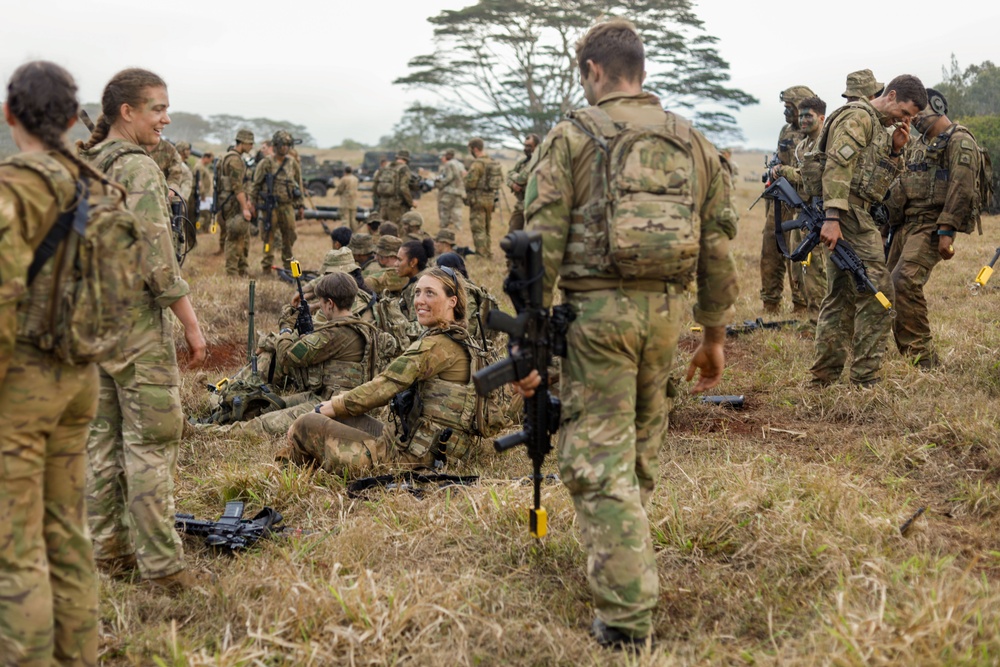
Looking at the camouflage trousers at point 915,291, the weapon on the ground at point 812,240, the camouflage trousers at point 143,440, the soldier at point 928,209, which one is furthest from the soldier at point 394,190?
the camouflage trousers at point 143,440

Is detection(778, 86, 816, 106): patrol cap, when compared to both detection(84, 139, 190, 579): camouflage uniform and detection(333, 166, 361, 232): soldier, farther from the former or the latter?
detection(333, 166, 361, 232): soldier

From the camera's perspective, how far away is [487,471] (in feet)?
15.6

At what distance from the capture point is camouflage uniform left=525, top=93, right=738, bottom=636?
2844 mm

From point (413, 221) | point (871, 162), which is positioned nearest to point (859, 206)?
point (871, 162)

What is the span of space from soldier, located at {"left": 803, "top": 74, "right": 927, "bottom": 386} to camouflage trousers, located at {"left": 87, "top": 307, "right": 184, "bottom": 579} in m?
4.02

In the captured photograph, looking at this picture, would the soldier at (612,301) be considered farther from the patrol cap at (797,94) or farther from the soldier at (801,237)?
the patrol cap at (797,94)

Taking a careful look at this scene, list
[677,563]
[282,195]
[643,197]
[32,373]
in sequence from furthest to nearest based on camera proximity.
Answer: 1. [282,195]
2. [677,563]
3. [643,197]
4. [32,373]

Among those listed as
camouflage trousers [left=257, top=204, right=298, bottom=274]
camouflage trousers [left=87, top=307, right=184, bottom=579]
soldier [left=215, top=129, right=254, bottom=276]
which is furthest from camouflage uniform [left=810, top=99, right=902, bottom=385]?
camouflage trousers [left=257, top=204, right=298, bottom=274]

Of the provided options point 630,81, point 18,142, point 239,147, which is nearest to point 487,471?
point 630,81

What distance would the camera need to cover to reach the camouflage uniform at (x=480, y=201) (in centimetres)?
1422

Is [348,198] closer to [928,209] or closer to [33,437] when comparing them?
[928,209]

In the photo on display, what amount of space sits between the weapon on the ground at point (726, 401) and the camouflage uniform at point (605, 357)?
117 inches

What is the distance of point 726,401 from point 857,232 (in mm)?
1355

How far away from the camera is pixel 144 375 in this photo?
3.22 meters
